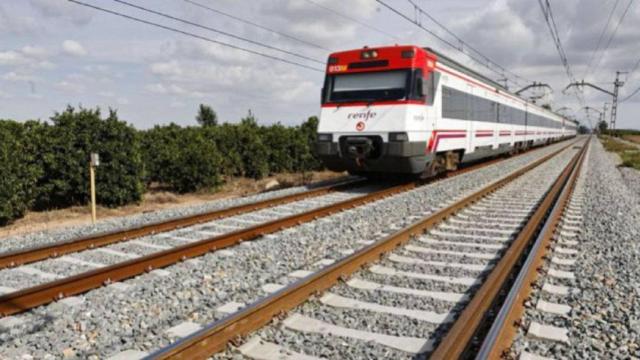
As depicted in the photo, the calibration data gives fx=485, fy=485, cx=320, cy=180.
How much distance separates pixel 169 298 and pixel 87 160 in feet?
27.6

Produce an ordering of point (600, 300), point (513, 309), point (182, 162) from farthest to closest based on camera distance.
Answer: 1. point (182, 162)
2. point (600, 300)
3. point (513, 309)

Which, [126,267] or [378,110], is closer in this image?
[126,267]

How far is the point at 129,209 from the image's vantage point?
12.1 meters

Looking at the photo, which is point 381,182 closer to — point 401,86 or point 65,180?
point 401,86

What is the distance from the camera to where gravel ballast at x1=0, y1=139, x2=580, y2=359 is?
11.7 ft

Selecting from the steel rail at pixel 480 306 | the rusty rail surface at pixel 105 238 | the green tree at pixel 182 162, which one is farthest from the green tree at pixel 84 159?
the steel rail at pixel 480 306

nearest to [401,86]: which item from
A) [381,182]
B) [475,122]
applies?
[381,182]

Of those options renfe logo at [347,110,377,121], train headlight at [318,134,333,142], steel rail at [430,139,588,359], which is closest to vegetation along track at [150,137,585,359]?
steel rail at [430,139,588,359]

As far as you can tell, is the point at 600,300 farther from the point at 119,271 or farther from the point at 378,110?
the point at 378,110

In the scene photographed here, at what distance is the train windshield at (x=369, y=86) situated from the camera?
36.6 feet

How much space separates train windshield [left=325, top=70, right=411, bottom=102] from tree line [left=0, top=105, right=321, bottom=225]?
211 inches

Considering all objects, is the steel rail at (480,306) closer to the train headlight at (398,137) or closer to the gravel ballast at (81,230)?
the train headlight at (398,137)

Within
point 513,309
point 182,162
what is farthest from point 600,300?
point 182,162

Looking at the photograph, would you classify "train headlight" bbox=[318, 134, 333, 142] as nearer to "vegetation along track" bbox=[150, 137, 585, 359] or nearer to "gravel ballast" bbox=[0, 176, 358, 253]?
"gravel ballast" bbox=[0, 176, 358, 253]
